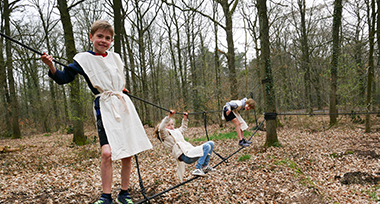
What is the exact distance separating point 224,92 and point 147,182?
8.55 meters

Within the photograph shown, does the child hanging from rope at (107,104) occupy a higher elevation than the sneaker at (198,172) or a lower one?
higher

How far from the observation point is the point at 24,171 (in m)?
5.32

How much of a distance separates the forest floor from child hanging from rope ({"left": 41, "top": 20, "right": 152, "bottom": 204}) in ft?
5.91

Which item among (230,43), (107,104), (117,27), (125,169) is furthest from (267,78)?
(117,27)

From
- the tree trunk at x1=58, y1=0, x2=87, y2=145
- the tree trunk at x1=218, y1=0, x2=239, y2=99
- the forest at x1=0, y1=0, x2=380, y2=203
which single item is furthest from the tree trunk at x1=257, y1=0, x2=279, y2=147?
the tree trunk at x1=58, y1=0, x2=87, y2=145

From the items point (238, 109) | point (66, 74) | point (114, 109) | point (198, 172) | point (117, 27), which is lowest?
point (198, 172)

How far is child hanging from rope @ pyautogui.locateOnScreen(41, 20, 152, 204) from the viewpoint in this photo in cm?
196

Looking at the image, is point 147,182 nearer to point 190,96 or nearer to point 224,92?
point 224,92

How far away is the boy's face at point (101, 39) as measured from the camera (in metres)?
2.10

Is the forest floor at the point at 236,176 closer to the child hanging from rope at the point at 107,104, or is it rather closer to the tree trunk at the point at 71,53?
the tree trunk at the point at 71,53

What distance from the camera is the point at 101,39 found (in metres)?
2.12

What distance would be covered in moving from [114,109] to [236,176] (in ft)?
12.1

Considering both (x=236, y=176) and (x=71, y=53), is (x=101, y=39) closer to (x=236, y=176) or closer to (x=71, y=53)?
(x=236, y=176)

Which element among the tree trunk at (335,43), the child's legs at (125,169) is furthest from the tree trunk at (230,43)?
the child's legs at (125,169)
